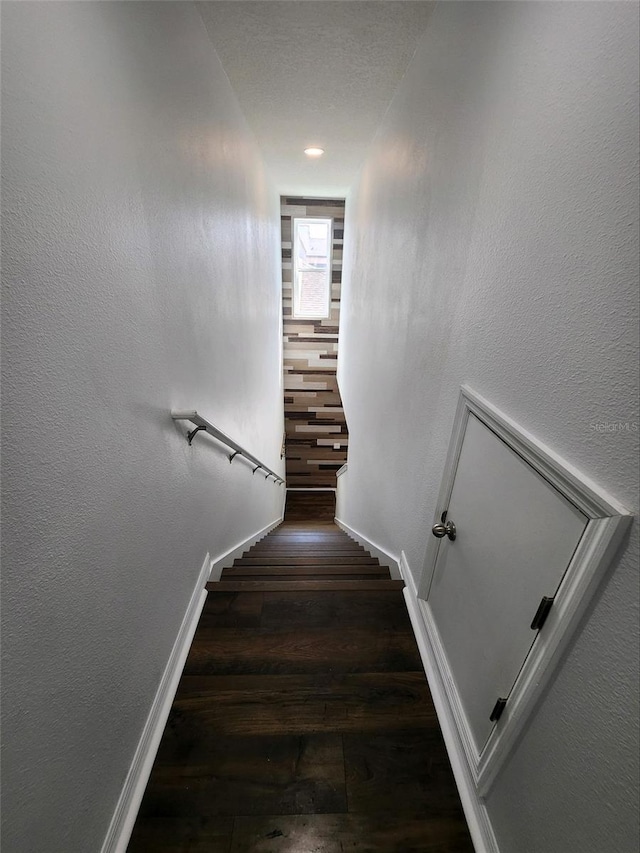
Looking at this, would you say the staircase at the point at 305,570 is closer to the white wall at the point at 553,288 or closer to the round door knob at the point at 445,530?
the round door knob at the point at 445,530

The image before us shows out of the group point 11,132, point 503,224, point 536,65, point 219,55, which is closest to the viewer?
point 11,132

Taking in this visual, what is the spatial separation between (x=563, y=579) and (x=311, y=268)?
5902mm

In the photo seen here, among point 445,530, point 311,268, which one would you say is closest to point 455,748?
point 445,530

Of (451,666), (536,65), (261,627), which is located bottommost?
(261,627)

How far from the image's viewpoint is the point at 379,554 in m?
2.82

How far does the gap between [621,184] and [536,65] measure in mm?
486

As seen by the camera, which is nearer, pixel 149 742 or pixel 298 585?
pixel 149 742

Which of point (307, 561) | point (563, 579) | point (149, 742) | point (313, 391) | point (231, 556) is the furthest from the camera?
point (313, 391)

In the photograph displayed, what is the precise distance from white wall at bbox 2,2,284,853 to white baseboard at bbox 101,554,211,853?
0.19ft

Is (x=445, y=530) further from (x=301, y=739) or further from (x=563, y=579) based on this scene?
(x=301, y=739)

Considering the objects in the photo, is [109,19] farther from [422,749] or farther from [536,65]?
[422,749]

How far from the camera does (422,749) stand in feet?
4.32

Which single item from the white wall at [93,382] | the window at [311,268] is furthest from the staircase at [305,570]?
the window at [311,268]

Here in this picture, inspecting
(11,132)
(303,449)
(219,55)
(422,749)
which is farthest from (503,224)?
(303,449)
